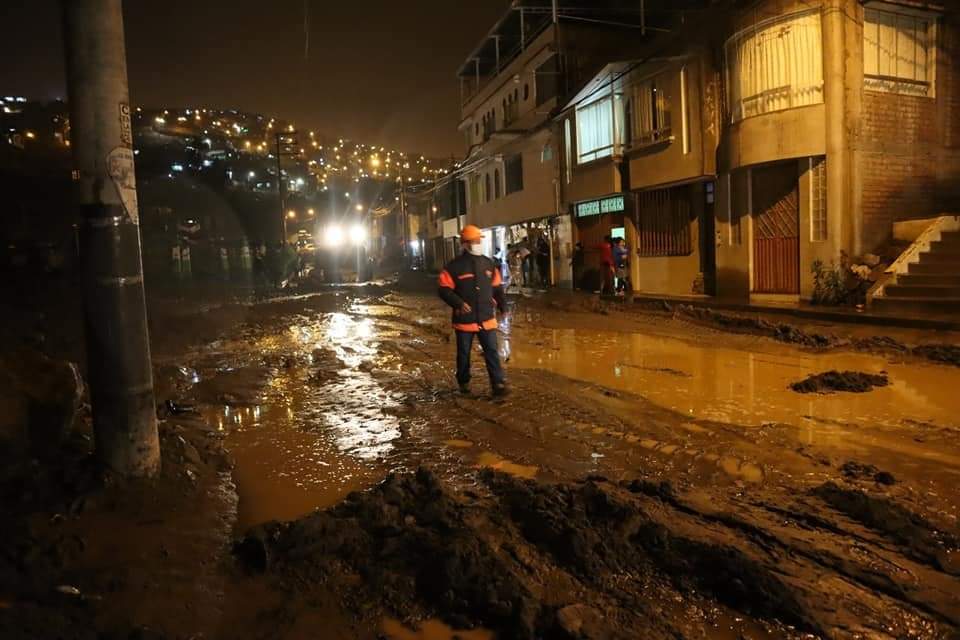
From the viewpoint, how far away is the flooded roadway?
205 inches

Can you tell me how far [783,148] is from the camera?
15242mm

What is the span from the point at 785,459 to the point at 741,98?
13.2 metres

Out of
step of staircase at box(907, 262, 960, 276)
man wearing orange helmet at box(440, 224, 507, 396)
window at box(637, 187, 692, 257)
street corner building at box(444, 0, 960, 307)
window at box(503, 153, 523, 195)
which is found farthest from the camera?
window at box(503, 153, 523, 195)

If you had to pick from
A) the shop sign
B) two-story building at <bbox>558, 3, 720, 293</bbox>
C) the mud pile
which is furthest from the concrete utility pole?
the shop sign

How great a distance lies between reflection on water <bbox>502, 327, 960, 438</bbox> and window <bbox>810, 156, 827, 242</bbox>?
5545 mm

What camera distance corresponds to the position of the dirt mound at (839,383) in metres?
7.76

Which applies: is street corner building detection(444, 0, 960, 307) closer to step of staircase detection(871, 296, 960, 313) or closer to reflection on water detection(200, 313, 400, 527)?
step of staircase detection(871, 296, 960, 313)

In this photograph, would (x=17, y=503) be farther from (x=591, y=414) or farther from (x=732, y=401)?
(x=732, y=401)

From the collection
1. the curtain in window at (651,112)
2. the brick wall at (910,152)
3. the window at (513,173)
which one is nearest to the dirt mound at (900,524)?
the brick wall at (910,152)

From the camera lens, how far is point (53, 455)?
440 centimetres

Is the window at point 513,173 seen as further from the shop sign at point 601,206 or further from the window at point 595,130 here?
the window at point 595,130

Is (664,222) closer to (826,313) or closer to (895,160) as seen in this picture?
(895,160)

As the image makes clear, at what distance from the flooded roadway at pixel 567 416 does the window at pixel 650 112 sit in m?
9.37

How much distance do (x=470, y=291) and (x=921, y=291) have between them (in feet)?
32.5
